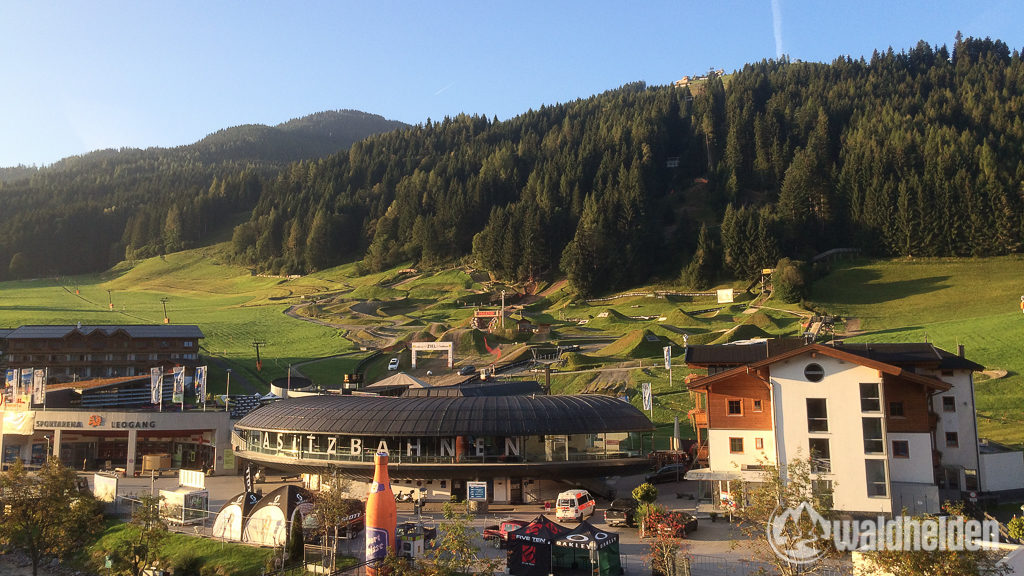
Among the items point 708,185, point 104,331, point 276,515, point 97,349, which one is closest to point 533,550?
point 276,515

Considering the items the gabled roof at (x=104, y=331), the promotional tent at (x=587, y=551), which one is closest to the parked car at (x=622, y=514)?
the promotional tent at (x=587, y=551)

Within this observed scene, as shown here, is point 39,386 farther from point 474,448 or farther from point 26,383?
point 474,448

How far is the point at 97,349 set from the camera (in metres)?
→ 72.9

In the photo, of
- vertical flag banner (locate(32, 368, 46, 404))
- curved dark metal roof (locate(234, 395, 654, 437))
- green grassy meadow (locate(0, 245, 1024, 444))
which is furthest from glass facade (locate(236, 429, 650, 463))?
vertical flag banner (locate(32, 368, 46, 404))

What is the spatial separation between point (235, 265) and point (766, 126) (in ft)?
402

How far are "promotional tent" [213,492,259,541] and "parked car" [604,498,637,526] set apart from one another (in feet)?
49.5

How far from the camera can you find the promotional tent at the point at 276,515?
2734 centimetres

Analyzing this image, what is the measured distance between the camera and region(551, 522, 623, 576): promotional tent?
2281 centimetres

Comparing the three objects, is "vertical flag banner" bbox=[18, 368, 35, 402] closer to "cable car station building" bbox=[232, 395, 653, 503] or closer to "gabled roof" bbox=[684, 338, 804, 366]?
"cable car station building" bbox=[232, 395, 653, 503]

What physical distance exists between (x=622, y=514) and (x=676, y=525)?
854 cm

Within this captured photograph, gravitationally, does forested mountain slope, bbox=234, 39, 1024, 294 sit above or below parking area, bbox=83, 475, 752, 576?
above

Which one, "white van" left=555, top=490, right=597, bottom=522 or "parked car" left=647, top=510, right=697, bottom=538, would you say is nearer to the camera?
"parked car" left=647, top=510, right=697, bottom=538

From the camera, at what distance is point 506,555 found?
25.2 meters

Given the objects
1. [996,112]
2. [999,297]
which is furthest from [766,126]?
[999,297]
